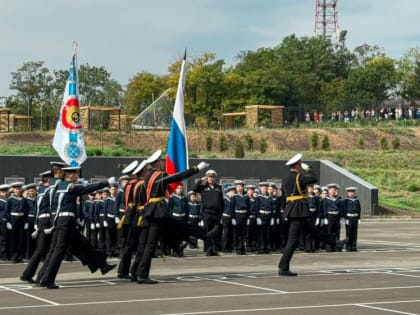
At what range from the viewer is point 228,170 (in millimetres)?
41094

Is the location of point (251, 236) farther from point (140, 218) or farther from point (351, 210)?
point (140, 218)

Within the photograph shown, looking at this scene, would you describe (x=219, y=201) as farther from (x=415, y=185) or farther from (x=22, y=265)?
(x=415, y=185)

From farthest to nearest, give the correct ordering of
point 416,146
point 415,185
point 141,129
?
point 416,146 → point 141,129 → point 415,185

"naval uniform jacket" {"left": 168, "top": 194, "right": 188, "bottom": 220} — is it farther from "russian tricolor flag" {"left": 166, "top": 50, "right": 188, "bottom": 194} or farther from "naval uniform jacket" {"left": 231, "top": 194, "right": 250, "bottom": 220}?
"russian tricolor flag" {"left": 166, "top": 50, "right": 188, "bottom": 194}

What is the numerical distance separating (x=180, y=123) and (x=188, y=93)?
5454 centimetres

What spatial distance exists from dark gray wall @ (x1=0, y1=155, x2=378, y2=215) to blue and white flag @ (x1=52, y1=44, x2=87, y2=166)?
1497 cm

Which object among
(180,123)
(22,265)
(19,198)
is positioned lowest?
(22,265)

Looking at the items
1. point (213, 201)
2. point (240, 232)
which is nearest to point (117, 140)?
point (240, 232)

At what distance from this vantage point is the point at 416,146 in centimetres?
5869

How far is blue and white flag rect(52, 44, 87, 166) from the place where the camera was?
68.6ft

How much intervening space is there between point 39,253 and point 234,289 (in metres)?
3.18

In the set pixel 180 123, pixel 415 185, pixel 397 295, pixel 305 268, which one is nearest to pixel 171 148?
pixel 180 123

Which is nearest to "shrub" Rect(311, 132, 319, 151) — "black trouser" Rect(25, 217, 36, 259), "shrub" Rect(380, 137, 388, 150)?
"shrub" Rect(380, 137, 388, 150)

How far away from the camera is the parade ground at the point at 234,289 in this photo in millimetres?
11969
